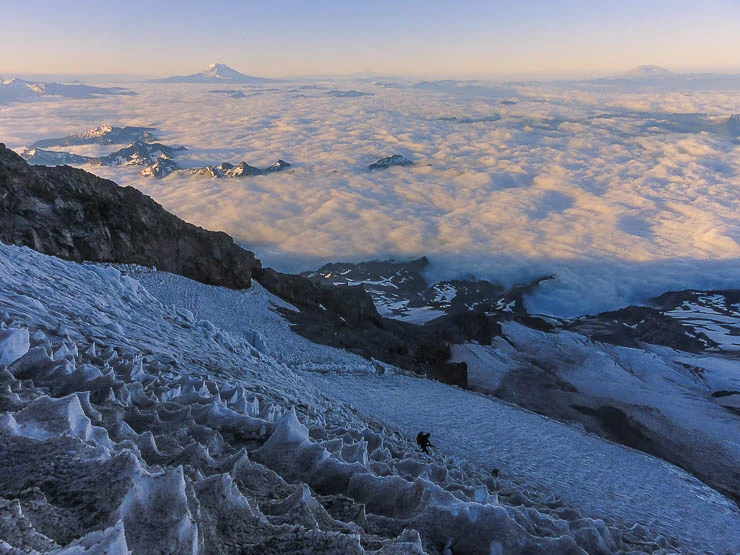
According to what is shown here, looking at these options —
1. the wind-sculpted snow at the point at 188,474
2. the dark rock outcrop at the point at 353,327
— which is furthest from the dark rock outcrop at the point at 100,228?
the wind-sculpted snow at the point at 188,474

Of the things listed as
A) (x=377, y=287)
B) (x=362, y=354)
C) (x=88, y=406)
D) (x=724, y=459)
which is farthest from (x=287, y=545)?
(x=377, y=287)

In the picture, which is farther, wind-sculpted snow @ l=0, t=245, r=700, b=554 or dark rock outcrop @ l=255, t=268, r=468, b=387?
dark rock outcrop @ l=255, t=268, r=468, b=387

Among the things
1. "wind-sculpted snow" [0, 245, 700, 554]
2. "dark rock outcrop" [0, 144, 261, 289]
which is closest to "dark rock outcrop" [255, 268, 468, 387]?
"dark rock outcrop" [0, 144, 261, 289]

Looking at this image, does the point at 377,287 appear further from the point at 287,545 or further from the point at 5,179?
the point at 287,545

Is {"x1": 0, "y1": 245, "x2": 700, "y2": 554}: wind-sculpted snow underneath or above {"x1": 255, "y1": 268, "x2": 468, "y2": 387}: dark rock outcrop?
above

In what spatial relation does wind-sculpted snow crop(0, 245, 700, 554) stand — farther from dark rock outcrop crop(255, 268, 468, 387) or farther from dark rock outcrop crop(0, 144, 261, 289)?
dark rock outcrop crop(255, 268, 468, 387)

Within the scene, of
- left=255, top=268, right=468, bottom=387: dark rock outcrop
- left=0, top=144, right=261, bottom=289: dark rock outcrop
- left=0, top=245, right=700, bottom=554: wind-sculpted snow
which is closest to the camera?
left=0, top=245, right=700, bottom=554: wind-sculpted snow
